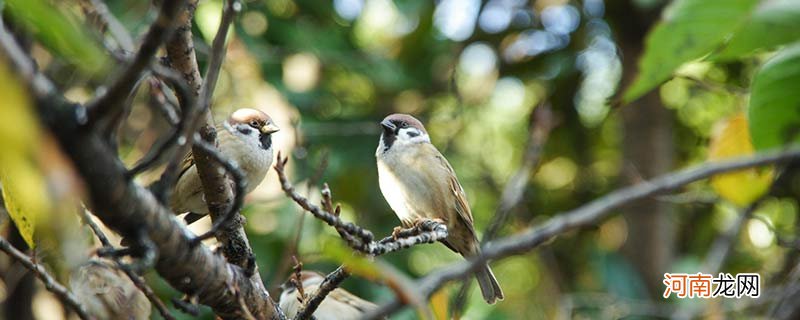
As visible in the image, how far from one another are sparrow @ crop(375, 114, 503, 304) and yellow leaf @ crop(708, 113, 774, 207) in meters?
1.07

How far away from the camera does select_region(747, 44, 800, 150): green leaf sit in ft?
5.07

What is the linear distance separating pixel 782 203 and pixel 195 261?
5808 millimetres

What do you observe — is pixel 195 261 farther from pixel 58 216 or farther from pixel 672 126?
pixel 672 126

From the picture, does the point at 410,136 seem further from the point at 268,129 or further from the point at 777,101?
the point at 777,101

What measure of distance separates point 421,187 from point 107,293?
1.29m

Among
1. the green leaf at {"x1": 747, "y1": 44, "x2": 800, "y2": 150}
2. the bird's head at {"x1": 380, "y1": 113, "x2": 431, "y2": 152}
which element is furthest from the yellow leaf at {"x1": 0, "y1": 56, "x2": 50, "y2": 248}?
the bird's head at {"x1": 380, "y1": 113, "x2": 431, "y2": 152}

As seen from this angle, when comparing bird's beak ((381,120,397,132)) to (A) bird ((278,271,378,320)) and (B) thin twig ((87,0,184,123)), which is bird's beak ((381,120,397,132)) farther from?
(B) thin twig ((87,0,184,123))

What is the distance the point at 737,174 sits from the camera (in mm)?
2838

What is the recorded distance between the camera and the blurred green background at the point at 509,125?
528 centimetres

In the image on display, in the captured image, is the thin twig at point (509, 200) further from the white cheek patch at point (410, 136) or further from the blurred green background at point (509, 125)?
the blurred green background at point (509, 125)

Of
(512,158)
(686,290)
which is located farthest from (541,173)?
(686,290)

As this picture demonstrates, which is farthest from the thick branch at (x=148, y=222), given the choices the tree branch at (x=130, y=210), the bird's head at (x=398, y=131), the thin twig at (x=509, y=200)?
the bird's head at (x=398, y=131)

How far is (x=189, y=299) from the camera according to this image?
1729 millimetres

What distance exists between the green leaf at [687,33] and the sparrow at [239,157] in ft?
6.55
